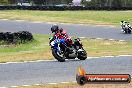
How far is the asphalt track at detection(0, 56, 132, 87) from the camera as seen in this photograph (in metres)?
12.0

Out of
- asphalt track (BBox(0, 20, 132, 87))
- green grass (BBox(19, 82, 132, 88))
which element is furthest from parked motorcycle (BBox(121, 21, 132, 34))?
green grass (BBox(19, 82, 132, 88))

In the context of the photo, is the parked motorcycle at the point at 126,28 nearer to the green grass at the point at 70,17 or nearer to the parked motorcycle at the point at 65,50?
the green grass at the point at 70,17

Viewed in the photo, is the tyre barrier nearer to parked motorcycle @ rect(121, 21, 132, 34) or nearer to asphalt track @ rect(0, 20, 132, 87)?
asphalt track @ rect(0, 20, 132, 87)

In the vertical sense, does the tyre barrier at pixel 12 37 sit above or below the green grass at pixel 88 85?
below

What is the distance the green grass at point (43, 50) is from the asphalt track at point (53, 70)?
1.78m

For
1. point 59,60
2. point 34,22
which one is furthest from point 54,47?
point 34,22

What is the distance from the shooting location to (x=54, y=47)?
1578 cm

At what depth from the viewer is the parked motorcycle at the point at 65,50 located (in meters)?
15.8

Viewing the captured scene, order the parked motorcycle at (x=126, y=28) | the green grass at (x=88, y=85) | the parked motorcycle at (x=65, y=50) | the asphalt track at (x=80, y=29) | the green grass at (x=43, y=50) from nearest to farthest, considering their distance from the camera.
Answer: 1. the green grass at (x=88, y=85)
2. the parked motorcycle at (x=65, y=50)
3. the green grass at (x=43, y=50)
4. the asphalt track at (x=80, y=29)
5. the parked motorcycle at (x=126, y=28)

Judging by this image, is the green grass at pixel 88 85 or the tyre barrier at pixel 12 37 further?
the tyre barrier at pixel 12 37

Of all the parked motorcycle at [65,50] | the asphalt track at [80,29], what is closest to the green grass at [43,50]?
the parked motorcycle at [65,50]

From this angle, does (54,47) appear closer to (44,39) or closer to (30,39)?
(30,39)

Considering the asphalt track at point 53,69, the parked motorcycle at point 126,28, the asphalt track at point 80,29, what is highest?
the asphalt track at point 53,69

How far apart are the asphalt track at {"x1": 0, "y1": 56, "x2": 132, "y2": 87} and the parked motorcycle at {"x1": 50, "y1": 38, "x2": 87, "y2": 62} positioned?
306 millimetres
